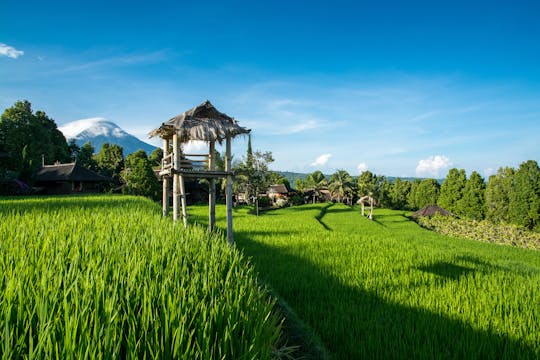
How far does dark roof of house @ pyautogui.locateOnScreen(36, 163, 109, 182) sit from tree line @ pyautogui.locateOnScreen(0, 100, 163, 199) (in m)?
1.81

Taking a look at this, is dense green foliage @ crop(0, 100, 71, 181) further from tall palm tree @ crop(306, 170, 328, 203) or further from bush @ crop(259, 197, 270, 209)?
tall palm tree @ crop(306, 170, 328, 203)

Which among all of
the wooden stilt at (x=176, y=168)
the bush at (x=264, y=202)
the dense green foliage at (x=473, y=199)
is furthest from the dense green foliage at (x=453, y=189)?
the wooden stilt at (x=176, y=168)

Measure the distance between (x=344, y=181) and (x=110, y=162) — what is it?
41.1m

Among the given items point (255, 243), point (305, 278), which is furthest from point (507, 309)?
point (255, 243)

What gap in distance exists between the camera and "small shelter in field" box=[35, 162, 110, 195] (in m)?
30.9

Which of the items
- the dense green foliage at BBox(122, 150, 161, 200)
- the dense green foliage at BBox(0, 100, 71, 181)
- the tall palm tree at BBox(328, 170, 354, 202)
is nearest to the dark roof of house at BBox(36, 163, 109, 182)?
the dense green foliage at BBox(0, 100, 71, 181)

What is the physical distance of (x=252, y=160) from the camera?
3812 cm

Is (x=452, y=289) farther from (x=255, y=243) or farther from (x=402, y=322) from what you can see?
(x=255, y=243)

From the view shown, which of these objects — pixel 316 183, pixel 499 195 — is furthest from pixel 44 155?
pixel 499 195

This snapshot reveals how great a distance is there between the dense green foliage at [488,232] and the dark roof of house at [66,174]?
35.8 metres

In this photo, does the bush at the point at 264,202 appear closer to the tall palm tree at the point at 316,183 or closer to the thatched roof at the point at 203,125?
the tall palm tree at the point at 316,183

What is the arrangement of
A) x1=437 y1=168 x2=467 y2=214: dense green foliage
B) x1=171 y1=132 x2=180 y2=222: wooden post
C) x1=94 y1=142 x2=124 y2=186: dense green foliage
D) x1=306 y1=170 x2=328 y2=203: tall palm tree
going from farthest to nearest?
x1=306 y1=170 x2=328 y2=203: tall palm tree, x1=437 y1=168 x2=467 y2=214: dense green foliage, x1=94 y1=142 x2=124 y2=186: dense green foliage, x1=171 y1=132 x2=180 y2=222: wooden post

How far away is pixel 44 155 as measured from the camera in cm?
3634

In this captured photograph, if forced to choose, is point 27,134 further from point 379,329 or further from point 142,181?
point 379,329
